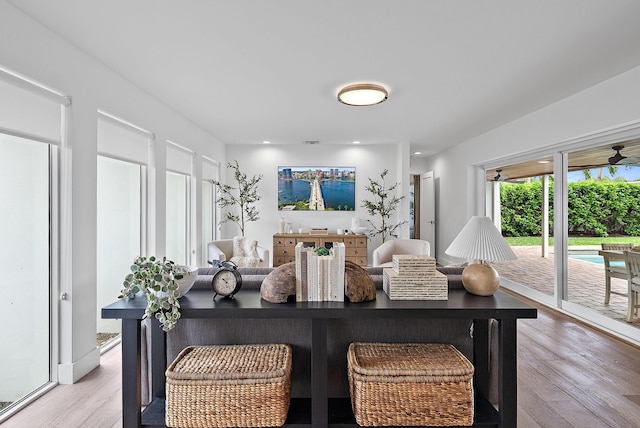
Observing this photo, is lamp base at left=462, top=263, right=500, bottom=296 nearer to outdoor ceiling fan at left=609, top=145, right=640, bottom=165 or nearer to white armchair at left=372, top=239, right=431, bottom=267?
outdoor ceiling fan at left=609, top=145, right=640, bottom=165

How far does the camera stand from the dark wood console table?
155cm

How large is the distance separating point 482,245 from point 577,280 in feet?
9.85

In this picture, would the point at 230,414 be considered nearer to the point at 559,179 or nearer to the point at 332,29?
the point at 332,29

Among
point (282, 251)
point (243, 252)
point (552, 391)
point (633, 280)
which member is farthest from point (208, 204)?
point (633, 280)

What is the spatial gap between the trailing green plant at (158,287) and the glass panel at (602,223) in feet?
13.0

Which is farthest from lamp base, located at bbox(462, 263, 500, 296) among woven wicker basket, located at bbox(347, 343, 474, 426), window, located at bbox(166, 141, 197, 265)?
window, located at bbox(166, 141, 197, 265)

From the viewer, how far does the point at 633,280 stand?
3.24m

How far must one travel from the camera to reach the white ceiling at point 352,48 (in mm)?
2049

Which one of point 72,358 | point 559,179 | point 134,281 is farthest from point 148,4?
point 559,179

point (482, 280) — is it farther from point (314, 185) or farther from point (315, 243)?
point (314, 185)

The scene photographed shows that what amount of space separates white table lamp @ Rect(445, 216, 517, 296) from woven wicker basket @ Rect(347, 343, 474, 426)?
0.42m

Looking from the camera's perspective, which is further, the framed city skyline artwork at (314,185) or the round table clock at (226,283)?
the framed city skyline artwork at (314,185)

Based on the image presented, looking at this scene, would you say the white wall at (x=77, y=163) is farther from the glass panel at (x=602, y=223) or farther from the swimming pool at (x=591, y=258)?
the swimming pool at (x=591, y=258)

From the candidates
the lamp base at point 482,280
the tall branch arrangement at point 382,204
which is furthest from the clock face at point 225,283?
the tall branch arrangement at point 382,204
